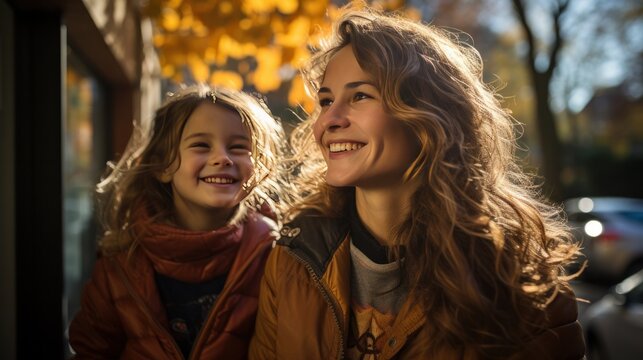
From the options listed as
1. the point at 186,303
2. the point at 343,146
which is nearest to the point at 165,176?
the point at 186,303

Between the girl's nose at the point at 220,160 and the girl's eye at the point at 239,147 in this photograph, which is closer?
the girl's nose at the point at 220,160

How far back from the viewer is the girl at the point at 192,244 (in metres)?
2.73

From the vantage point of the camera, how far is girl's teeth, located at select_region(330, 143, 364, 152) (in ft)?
7.86

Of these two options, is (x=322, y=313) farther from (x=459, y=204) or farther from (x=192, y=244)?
(x=192, y=244)

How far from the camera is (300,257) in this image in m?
2.45

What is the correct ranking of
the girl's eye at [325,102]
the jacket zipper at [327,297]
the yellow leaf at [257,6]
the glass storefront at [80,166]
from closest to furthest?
the jacket zipper at [327,297], the girl's eye at [325,102], the glass storefront at [80,166], the yellow leaf at [257,6]

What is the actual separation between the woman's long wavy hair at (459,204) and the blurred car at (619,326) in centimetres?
374

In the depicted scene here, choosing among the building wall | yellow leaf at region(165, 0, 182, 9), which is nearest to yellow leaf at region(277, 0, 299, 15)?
yellow leaf at region(165, 0, 182, 9)

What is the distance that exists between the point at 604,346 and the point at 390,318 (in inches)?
186

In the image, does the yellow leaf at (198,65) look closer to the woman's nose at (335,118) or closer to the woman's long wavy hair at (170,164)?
the woman's long wavy hair at (170,164)

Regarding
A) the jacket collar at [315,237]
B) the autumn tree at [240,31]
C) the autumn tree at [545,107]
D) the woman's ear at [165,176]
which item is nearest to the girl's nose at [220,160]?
the woman's ear at [165,176]

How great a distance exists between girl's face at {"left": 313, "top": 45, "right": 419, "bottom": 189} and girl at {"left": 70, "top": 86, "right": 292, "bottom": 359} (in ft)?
1.94


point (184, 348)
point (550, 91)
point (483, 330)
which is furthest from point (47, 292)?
point (550, 91)

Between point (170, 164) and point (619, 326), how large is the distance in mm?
4644
